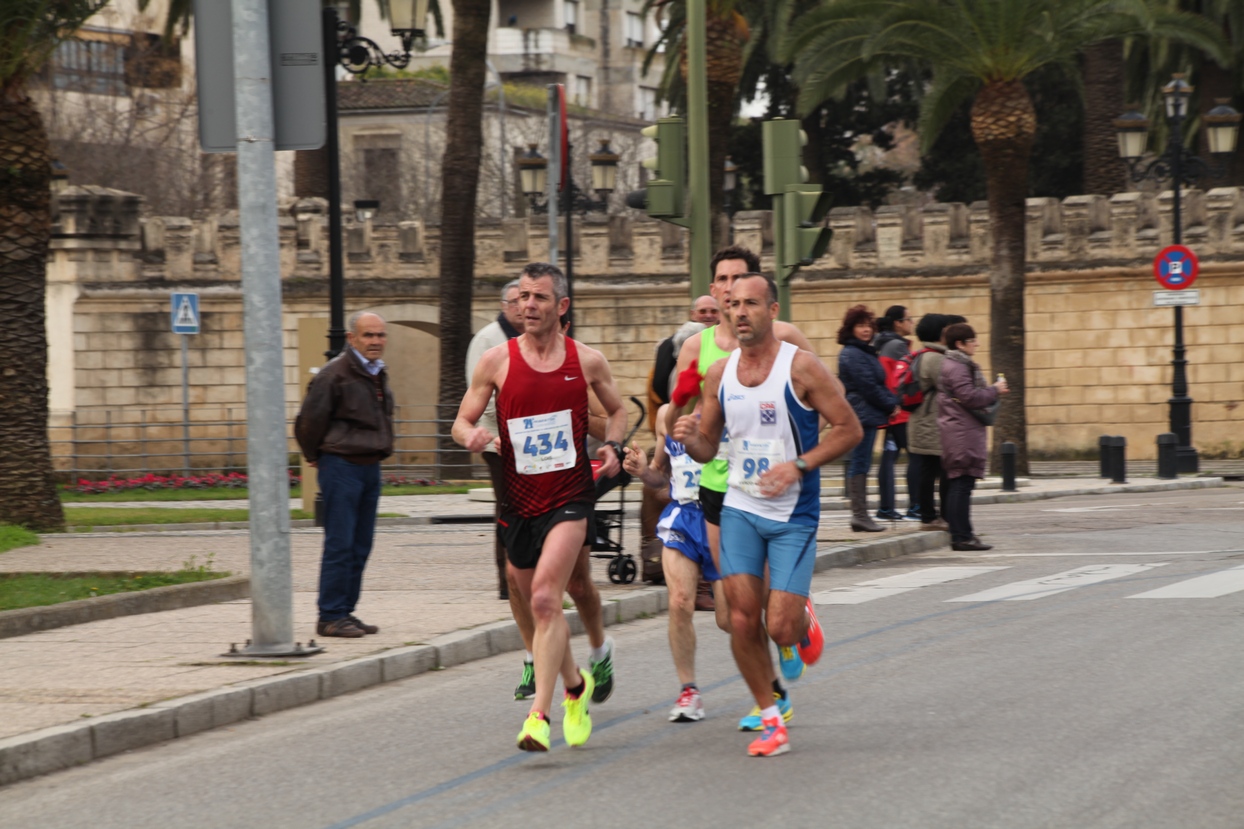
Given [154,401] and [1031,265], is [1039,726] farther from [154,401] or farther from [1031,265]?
[154,401]

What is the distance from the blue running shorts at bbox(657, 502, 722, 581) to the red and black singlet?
0.55 meters

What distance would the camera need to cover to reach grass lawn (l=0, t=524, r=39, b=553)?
607 inches

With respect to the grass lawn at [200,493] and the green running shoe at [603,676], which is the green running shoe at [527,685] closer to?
the green running shoe at [603,676]

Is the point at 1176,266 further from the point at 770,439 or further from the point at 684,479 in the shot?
the point at 770,439

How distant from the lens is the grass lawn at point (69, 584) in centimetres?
1102

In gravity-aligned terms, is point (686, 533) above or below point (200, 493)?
above

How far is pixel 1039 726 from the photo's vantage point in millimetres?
6930

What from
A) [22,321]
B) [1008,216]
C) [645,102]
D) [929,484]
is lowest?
[929,484]

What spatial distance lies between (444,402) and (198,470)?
5725 millimetres

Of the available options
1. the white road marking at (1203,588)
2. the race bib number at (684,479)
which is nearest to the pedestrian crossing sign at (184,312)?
the white road marking at (1203,588)

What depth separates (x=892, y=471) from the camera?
16.5 metres

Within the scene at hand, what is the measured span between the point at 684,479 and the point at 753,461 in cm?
157

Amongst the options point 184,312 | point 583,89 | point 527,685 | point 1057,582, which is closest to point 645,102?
point 583,89

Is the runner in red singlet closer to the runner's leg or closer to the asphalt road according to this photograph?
the runner's leg
